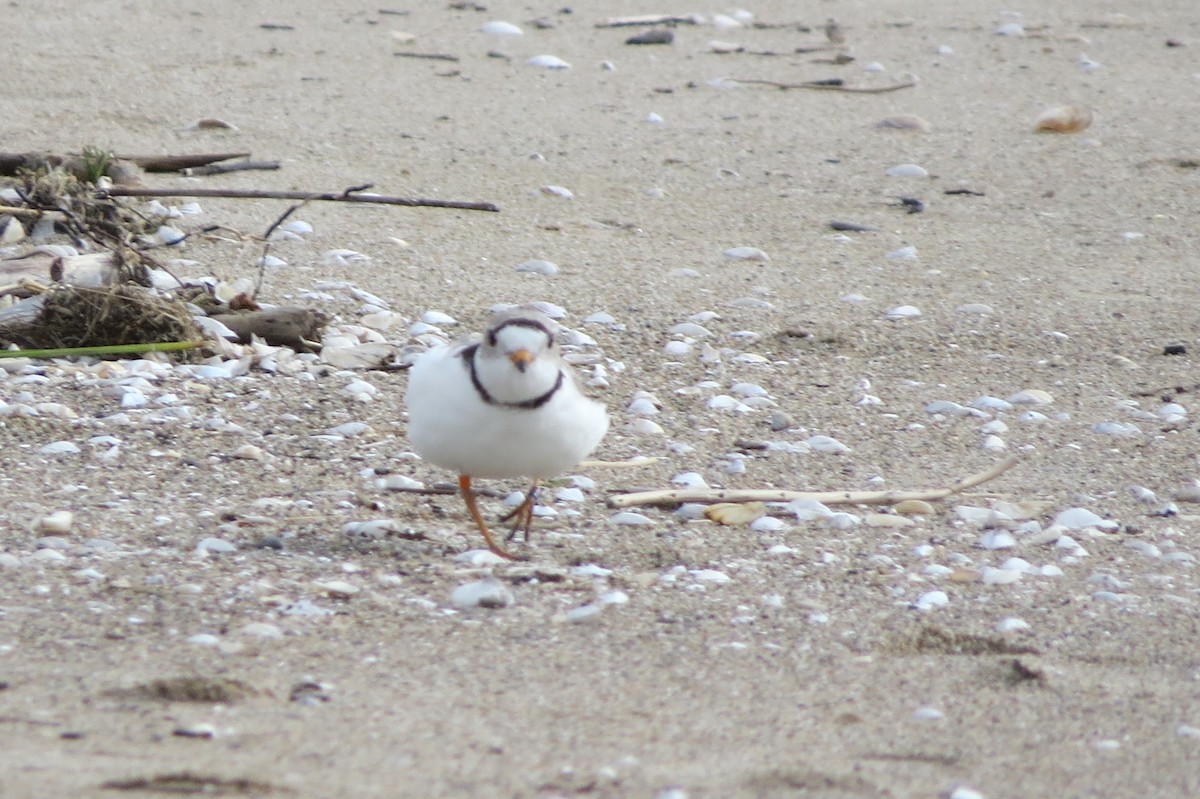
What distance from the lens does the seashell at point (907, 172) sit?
7467mm

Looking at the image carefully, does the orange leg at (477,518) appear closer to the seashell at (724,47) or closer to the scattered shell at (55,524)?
the scattered shell at (55,524)

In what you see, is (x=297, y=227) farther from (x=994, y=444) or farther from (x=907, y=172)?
(x=907, y=172)

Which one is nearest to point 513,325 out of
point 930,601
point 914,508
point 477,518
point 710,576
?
point 477,518

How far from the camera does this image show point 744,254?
6230 millimetres

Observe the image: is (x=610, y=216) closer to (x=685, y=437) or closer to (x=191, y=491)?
(x=685, y=437)

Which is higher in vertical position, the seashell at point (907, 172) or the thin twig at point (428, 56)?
the thin twig at point (428, 56)

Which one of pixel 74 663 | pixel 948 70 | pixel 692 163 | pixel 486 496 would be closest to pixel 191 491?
pixel 486 496

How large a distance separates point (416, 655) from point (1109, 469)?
2264 mm

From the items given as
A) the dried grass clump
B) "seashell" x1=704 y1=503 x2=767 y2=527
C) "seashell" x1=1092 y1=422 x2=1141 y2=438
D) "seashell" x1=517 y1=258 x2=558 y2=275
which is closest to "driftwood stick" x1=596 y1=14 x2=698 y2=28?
"seashell" x1=517 y1=258 x2=558 y2=275

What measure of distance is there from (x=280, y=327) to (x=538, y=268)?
1.31 m

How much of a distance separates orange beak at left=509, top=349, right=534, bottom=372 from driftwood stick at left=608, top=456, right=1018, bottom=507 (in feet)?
2.17

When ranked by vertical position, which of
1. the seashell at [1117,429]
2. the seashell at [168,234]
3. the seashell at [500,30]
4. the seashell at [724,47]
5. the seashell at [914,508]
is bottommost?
the seashell at [1117,429]

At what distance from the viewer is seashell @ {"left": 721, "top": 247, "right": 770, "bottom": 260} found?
20.4ft

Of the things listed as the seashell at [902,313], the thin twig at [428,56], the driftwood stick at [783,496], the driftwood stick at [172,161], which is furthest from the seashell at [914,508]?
the thin twig at [428,56]
